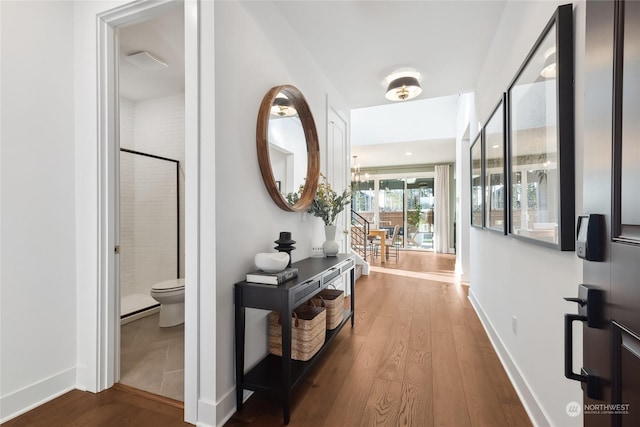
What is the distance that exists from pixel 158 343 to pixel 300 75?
8.80 ft

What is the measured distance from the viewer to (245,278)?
1694 mm

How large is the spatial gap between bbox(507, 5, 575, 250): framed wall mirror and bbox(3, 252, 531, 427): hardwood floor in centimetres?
100

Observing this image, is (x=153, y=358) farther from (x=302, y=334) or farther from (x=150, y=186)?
(x=150, y=186)

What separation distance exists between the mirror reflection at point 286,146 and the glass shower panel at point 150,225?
1992 mm

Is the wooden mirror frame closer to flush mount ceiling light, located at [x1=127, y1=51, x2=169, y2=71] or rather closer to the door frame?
the door frame

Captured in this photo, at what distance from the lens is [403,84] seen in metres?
3.17

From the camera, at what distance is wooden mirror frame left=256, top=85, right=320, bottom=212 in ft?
6.13

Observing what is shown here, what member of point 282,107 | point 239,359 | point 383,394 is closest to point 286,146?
point 282,107

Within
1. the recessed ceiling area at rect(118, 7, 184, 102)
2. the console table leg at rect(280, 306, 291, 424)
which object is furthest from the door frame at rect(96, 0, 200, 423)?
the console table leg at rect(280, 306, 291, 424)

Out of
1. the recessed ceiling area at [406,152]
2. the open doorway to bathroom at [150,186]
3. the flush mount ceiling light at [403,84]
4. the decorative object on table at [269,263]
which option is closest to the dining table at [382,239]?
the recessed ceiling area at [406,152]

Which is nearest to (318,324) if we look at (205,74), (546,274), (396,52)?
(546,274)

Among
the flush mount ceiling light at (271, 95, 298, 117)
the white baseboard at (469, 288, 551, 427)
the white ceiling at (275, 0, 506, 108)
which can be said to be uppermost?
the white ceiling at (275, 0, 506, 108)

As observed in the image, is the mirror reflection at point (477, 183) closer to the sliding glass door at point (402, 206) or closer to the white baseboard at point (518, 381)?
the white baseboard at point (518, 381)

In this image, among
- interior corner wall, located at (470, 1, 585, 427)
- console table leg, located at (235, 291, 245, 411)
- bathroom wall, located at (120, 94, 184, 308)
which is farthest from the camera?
bathroom wall, located at (120, 94, 184, 308)
